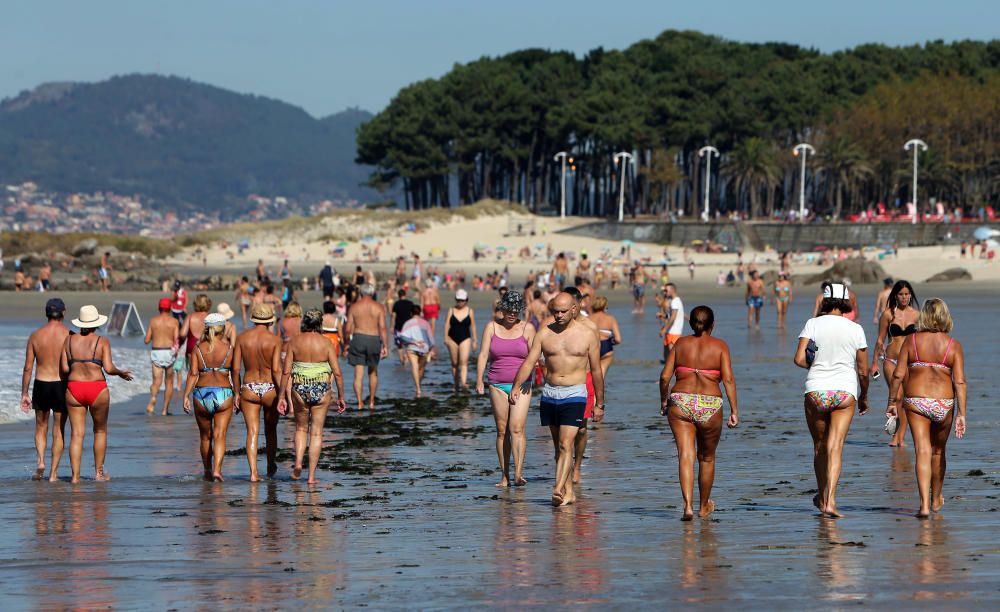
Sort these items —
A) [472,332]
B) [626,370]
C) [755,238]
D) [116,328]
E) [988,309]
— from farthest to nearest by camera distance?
[755,238] < [988,309] < [116,328] < [626,370] < [472,332]

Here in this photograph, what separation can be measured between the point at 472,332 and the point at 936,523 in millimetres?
10678

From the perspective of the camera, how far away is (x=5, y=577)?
8031mm

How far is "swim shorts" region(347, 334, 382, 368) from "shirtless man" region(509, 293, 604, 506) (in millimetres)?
7805

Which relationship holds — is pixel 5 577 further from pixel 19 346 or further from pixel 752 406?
pixel 19 346

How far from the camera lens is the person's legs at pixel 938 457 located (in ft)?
32.5

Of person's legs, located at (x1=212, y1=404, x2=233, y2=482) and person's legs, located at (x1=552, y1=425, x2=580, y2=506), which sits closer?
person's legs, located at (x1=552, y1=425, x2=580, y2=506)

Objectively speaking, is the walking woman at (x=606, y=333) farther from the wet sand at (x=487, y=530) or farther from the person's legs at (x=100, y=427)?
the person's legs at (x=100, y=427)

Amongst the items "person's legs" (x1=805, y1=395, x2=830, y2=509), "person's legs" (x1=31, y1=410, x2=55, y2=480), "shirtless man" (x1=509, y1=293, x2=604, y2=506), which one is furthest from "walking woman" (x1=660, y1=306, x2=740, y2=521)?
"person's legs" (x1=31, y1=410, x2=55, y2=480)

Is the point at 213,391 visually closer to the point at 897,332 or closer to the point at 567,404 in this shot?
the point at 567,404

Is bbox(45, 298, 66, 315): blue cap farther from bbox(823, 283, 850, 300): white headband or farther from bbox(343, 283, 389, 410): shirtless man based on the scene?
bbox(343, 283, 389, 410): shirtless man

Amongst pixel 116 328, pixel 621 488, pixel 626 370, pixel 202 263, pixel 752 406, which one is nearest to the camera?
pixel 621 488

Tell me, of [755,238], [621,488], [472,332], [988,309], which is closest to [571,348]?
[621,488]

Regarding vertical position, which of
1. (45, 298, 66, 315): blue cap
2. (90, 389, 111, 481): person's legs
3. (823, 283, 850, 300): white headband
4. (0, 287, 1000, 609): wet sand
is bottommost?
(0, 287, 1000, 609): wet sand

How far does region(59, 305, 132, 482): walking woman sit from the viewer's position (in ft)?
39.3
